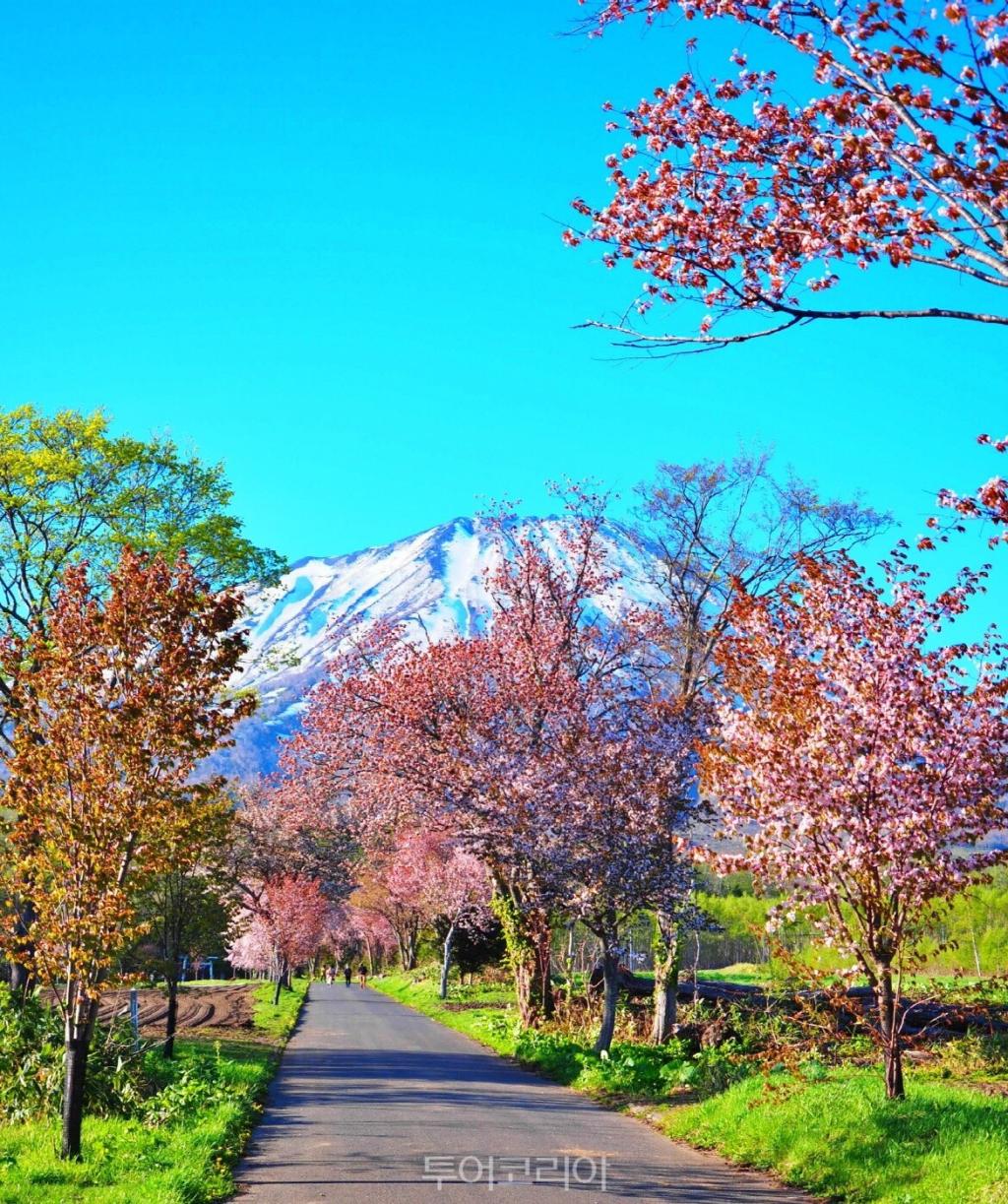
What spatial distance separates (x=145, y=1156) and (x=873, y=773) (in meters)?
7.58

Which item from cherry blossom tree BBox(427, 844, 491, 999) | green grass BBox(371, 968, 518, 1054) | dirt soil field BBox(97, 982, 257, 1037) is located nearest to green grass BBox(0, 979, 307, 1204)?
dirt soil field BBox(97, 982, 257, 1037)

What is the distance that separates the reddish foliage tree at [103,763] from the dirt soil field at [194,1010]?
9933 mm

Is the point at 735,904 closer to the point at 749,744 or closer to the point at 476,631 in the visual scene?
the point at 476,631

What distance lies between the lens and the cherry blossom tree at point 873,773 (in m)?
10.4

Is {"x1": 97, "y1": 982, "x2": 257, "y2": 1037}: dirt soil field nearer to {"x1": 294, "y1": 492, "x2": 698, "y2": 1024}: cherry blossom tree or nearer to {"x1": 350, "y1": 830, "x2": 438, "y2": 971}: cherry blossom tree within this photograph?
{"x1": 294, "y1": 492, "x2": 698, "y2": 1024}: cherry blossom tree

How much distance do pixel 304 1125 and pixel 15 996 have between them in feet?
20.1

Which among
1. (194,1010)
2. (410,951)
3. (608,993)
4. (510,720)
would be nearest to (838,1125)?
(608,993)

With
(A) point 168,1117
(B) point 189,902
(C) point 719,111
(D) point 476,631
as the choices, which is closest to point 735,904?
(D) point 476,631

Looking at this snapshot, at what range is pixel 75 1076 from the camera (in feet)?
34.7

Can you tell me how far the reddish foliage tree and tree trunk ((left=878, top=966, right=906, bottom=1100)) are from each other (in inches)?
271

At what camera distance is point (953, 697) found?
10789 millimetres

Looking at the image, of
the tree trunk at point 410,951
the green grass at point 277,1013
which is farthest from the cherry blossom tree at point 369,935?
the green grass at point 277,1013

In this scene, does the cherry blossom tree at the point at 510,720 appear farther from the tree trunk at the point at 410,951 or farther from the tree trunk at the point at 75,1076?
the tree trunk at the point at 410,951

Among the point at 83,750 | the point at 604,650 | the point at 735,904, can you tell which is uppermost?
the point at 604,650
